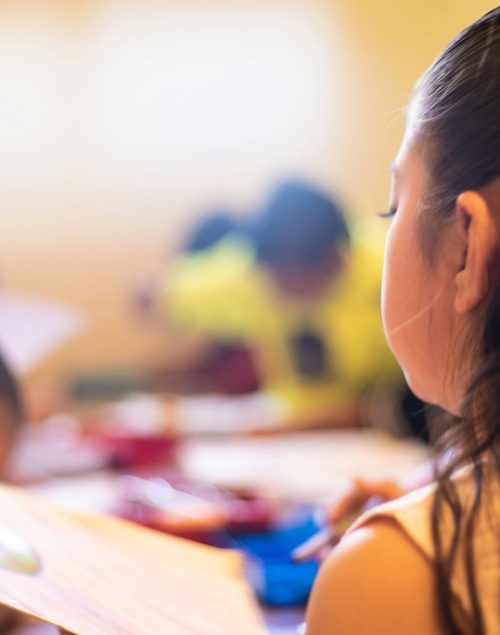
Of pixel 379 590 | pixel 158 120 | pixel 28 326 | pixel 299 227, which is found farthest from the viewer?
pixel 158 120

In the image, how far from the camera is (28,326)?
112 centimetres

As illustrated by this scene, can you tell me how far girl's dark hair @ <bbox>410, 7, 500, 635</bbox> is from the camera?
467mm

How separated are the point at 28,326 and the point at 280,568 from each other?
0.41m

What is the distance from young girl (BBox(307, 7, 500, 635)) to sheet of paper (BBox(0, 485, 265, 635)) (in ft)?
0.35

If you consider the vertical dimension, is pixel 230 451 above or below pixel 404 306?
below

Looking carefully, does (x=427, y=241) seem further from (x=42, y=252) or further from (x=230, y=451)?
(x=42, y=252)

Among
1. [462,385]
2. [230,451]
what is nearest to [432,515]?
[462,385]

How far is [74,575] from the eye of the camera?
1.84ft

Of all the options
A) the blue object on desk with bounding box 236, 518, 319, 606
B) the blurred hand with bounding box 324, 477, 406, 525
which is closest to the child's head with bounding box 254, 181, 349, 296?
the blue object on desk with bounding box 236, 518, 319, 606

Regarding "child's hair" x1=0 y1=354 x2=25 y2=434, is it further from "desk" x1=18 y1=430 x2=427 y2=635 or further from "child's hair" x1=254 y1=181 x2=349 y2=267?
"child's hair" x1=254 y1=181 x2=349 y2=267

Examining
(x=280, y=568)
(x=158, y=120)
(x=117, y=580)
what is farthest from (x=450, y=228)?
(x=158, y=120)

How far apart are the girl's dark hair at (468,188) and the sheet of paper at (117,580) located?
0.16 metres

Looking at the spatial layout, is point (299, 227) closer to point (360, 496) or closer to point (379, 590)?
point (360, 496)

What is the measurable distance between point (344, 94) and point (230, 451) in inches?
106
